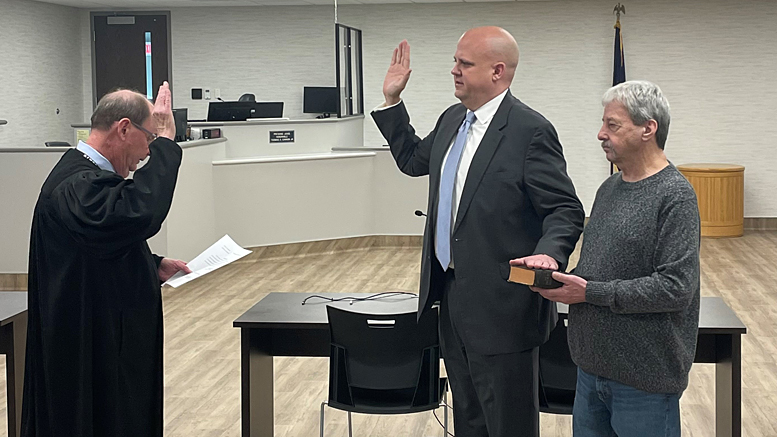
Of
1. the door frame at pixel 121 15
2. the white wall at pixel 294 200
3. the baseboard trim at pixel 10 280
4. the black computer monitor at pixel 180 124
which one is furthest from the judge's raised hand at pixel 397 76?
the door frame at pixel 121 15

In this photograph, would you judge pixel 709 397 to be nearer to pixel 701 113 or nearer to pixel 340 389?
pixel 340 389

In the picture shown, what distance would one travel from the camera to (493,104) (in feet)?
8.52

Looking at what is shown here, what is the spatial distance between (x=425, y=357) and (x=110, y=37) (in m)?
10.3

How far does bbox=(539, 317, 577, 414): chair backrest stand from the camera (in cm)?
325

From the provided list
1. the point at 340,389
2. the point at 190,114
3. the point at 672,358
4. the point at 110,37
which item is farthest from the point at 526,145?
the point at 110,37

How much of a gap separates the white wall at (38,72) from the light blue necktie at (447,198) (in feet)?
29.7

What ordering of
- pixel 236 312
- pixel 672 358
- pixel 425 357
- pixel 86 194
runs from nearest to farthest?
pixel 672 358 → pixel 86 194 → pixel 425 357 → pixel 236 312

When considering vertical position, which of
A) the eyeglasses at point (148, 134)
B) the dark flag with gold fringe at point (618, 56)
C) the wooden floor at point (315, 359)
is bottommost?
the wooden floor at point (315, 359)

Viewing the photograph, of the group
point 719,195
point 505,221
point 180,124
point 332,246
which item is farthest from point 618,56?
point 505,221

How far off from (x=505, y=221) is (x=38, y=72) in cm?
1007

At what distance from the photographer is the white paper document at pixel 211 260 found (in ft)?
8.92

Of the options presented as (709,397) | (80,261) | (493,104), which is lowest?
(709,397)

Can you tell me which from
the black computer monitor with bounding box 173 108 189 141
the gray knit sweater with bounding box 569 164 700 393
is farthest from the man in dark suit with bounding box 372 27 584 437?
the black computer monitor with bounding box 173 108 189 141

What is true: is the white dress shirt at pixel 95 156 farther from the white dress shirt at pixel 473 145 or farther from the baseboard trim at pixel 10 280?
the baseboard trim at pixel 10 280
